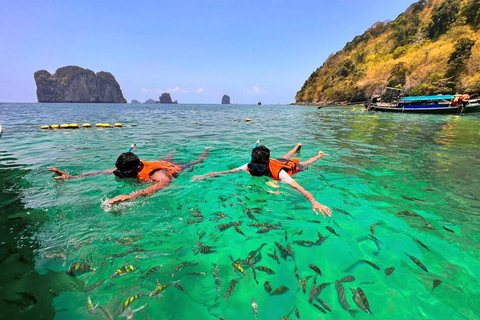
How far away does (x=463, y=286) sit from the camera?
9.41 ft

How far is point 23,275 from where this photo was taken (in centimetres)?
314

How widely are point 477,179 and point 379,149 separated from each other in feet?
14.0

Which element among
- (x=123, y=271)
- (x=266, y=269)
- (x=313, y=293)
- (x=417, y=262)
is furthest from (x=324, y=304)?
(x=123, y=271)

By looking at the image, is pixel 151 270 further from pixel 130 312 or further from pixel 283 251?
pixel 283 251

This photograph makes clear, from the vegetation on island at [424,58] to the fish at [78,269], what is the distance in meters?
54.1

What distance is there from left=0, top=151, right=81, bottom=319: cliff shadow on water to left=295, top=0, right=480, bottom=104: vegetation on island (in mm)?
54573

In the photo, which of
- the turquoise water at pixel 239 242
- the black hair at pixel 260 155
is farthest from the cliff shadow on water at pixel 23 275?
the black hair at pixel 260 155

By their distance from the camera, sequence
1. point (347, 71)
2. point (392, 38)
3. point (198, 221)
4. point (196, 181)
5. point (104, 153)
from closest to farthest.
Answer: point (198, 221) → point (196, 181) → point (104, 153) → point (392, 38) → point (347, 71)

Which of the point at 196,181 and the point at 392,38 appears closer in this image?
the point at 196,181

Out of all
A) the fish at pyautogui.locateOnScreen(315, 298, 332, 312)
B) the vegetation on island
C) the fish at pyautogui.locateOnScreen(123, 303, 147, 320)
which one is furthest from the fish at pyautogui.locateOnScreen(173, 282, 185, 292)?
the vegetation on island

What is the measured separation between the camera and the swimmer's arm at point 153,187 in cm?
504

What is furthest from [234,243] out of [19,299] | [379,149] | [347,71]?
[347,71]

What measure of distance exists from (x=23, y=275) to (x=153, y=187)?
9.32 ft

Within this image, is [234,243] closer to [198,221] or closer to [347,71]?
[198,221]
